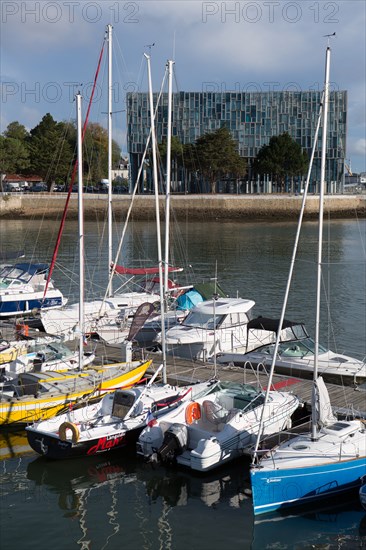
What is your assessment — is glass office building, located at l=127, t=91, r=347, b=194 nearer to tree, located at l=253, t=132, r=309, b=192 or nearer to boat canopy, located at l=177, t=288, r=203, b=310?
tree, located at l=253, t=132, r=309, b=192

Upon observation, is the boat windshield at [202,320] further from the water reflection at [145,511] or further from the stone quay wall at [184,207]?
the stone quay wall at [184,207]

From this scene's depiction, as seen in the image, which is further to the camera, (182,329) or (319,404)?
(182,329)

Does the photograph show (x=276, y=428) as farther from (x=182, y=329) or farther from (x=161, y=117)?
(x=161, y=117)

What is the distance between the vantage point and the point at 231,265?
52719 millimetres

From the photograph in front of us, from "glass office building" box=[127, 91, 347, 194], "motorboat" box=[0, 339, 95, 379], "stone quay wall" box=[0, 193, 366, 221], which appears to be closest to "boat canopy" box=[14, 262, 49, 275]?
"motorboat" box=[0, 339, 95, 379]

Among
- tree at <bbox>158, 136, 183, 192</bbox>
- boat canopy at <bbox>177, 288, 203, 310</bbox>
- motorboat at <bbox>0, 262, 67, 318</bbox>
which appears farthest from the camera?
tree at <bbox>158, 136, 183, 192</bbox>

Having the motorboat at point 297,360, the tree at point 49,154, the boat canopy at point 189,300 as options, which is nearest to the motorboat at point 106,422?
the motorboat at point 297,360

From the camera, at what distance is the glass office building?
121 m

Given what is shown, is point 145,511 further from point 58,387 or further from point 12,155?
point 12,155

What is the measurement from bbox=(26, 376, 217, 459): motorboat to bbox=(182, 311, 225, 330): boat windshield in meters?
5.89

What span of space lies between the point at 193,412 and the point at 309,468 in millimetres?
3534

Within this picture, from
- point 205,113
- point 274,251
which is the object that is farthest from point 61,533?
point 205,113

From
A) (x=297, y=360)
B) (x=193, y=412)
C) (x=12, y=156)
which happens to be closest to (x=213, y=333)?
(x=297, y=360)

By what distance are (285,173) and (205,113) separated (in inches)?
764
